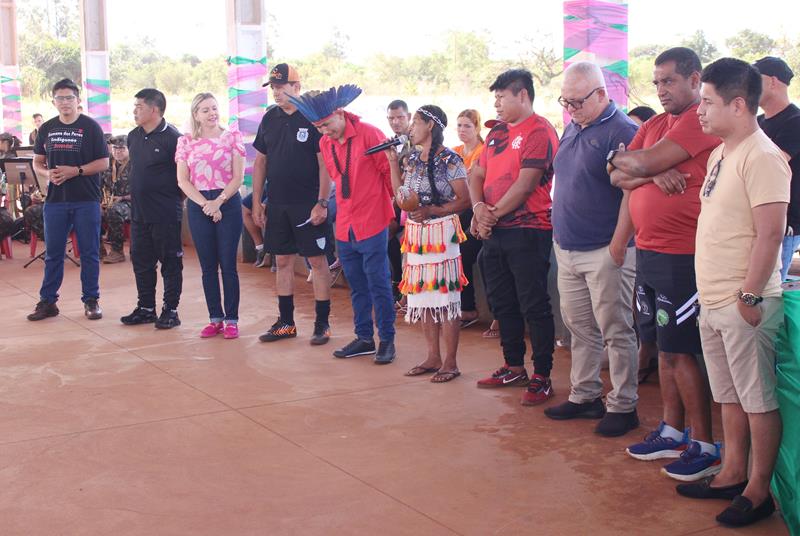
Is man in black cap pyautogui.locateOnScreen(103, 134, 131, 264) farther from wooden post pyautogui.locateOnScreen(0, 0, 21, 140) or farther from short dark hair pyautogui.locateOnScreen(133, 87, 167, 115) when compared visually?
wooden post pyautogui.locateOnScreen(0, 0, 21, 140)

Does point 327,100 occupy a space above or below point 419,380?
above

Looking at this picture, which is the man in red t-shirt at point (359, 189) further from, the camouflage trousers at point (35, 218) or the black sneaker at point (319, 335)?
the camouflage trousers at point (35, 218)

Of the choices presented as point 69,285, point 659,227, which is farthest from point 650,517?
point 69,285

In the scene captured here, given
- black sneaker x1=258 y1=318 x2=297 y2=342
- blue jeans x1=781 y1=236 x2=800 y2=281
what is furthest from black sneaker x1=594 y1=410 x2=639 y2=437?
black sneaker x1=258 y1=318 x2=297 y2=342

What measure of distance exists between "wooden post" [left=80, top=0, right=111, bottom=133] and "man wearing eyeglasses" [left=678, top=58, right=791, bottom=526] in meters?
13.1

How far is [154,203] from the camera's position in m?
7.32

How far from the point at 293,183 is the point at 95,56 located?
32.9ft

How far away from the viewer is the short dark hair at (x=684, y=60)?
13.6ft

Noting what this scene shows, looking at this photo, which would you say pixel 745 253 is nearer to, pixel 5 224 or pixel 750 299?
pixel 750 299

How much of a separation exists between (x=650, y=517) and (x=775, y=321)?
0.87m

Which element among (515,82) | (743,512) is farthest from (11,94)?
(743,512)

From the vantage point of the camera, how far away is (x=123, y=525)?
3.70 meters

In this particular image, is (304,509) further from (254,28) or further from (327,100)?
(254,28)

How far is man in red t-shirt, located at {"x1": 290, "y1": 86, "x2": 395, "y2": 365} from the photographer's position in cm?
614
